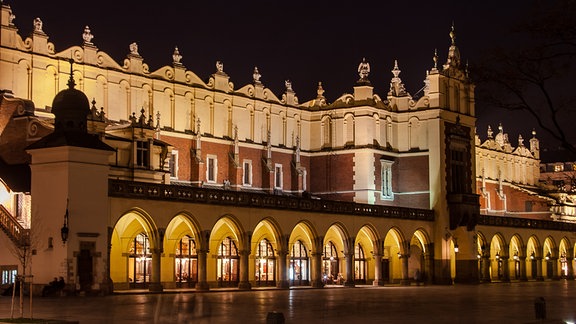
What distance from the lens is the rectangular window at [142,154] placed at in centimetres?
6406

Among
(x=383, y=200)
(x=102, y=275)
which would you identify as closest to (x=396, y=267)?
(x=383, y=200)

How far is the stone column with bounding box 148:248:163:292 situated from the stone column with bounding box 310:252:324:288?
15390 mm

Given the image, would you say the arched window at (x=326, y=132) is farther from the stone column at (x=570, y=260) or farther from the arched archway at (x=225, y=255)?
the stone column at (x=570, y=260)

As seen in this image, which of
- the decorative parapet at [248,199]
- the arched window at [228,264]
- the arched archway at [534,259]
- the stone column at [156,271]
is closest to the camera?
the decorative parapet at [248,199]

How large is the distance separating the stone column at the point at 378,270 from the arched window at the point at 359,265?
128 inches

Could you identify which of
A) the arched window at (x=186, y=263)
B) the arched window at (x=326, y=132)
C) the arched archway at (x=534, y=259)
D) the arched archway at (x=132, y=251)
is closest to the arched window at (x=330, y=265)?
the arched window at (x=186, y=263)

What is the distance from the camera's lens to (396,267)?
266 feet

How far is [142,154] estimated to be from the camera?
2537 inches

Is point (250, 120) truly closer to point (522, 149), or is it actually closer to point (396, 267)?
point (396, 267)

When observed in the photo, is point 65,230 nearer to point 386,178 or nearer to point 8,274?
point 8,274

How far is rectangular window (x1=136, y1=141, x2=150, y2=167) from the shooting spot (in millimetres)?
64062

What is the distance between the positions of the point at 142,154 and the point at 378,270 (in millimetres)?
20891

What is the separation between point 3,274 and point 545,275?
59.4 metres

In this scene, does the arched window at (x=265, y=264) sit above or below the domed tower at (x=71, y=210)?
below
